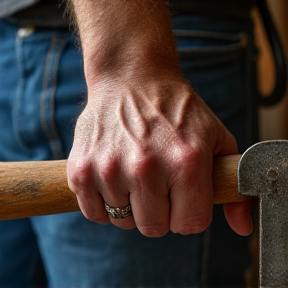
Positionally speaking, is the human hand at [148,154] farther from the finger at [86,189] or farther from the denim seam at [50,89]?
the denim seam at [50,89]

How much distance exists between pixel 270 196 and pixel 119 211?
0.15 m

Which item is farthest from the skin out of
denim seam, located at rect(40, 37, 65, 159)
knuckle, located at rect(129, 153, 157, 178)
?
denim seam, located at rect(40, 37, 65, 159)

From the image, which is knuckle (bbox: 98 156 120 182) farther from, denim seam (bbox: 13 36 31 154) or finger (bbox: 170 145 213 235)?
denim seam (bbox: 13 36 31 154)

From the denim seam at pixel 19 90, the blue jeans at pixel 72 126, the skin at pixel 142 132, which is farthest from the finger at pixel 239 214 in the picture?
the denim seam at pixel 19 90

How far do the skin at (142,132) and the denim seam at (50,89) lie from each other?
0.17 meters

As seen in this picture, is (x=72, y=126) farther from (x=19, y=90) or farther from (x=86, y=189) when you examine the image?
(x=86, y=189)

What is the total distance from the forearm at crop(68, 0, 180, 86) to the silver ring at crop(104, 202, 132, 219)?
0.13 m

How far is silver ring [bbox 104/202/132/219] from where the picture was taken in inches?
21.1

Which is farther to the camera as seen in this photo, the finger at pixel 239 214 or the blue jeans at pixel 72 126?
the blue jeans at pixel 72 126

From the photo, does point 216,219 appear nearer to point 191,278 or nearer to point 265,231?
point 191,278

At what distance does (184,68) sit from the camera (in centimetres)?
77

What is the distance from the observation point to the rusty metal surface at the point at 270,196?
1.67ft

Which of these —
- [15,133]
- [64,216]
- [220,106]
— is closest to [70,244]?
[64,216]

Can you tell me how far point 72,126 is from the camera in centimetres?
77
